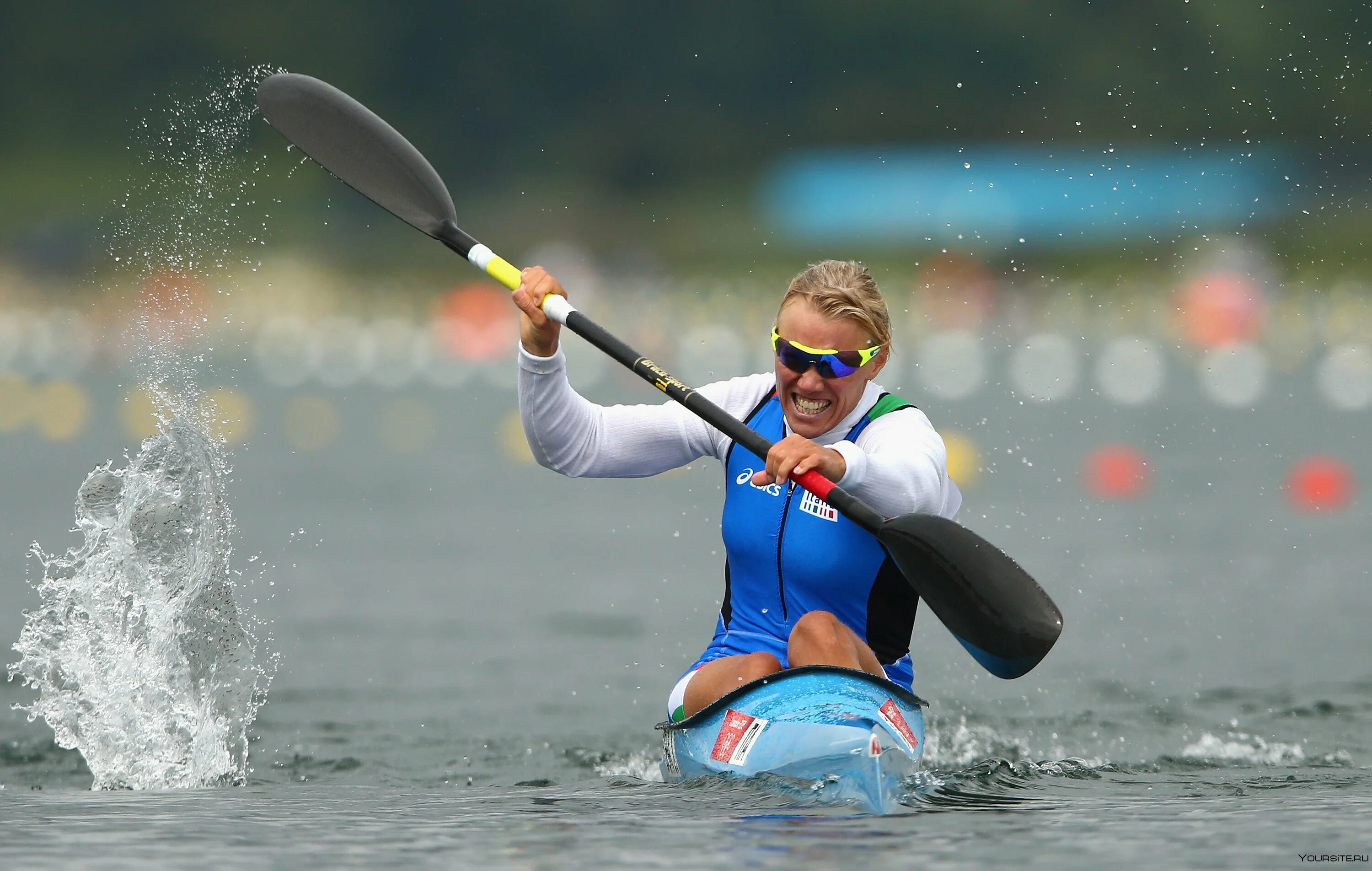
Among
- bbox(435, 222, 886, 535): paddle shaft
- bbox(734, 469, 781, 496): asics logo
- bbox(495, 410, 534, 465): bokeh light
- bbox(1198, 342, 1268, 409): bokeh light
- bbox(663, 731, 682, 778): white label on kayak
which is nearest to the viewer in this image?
bbox(435, 222, 886, 535): paddle shaft

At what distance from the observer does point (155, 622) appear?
6391 millimetres

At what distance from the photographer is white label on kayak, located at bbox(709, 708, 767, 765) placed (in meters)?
5.06

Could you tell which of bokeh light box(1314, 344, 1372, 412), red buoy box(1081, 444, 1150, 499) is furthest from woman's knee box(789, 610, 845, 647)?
bokeh light box(1314, 344, 1372, 412)

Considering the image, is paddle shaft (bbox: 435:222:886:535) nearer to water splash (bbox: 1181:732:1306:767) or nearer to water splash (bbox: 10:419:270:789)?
water splash (bbox: 10:419:270:789)

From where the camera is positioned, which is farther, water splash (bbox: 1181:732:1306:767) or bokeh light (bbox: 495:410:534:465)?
bokeh light (bbox: 495:410:534:465)

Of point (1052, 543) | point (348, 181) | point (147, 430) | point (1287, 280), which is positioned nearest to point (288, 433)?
point (147, 430)

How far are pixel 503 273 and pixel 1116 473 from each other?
10651mm

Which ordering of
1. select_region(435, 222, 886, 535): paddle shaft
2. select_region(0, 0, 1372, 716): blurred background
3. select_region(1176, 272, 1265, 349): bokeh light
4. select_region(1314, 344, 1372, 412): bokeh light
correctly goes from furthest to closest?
select_region(1176, 272, 1265, 349): bokeh light
select_region(1314, 344, 1372, 412): bokeh light
select_region(0, 0, 1372, 716): blurred background
select_region(435, 222, 886, 535): paddle shaft

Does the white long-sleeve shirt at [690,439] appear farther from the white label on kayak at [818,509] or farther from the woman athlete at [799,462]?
the white label on kayak at [818,509]

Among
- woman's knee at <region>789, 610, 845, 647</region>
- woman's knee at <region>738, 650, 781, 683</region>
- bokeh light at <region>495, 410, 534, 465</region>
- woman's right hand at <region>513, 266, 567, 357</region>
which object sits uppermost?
bokeh light at <region>495, 410, 534, 465</region>

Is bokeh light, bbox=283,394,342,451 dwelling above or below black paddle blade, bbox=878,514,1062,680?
above

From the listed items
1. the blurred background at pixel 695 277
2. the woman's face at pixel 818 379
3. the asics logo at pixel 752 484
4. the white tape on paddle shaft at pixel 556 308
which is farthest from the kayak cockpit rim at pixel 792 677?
the blurred background at pixel 695 277

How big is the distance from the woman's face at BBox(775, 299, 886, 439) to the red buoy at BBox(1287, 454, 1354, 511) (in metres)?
8.86

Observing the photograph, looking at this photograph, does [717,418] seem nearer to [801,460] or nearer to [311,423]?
[801,460]
